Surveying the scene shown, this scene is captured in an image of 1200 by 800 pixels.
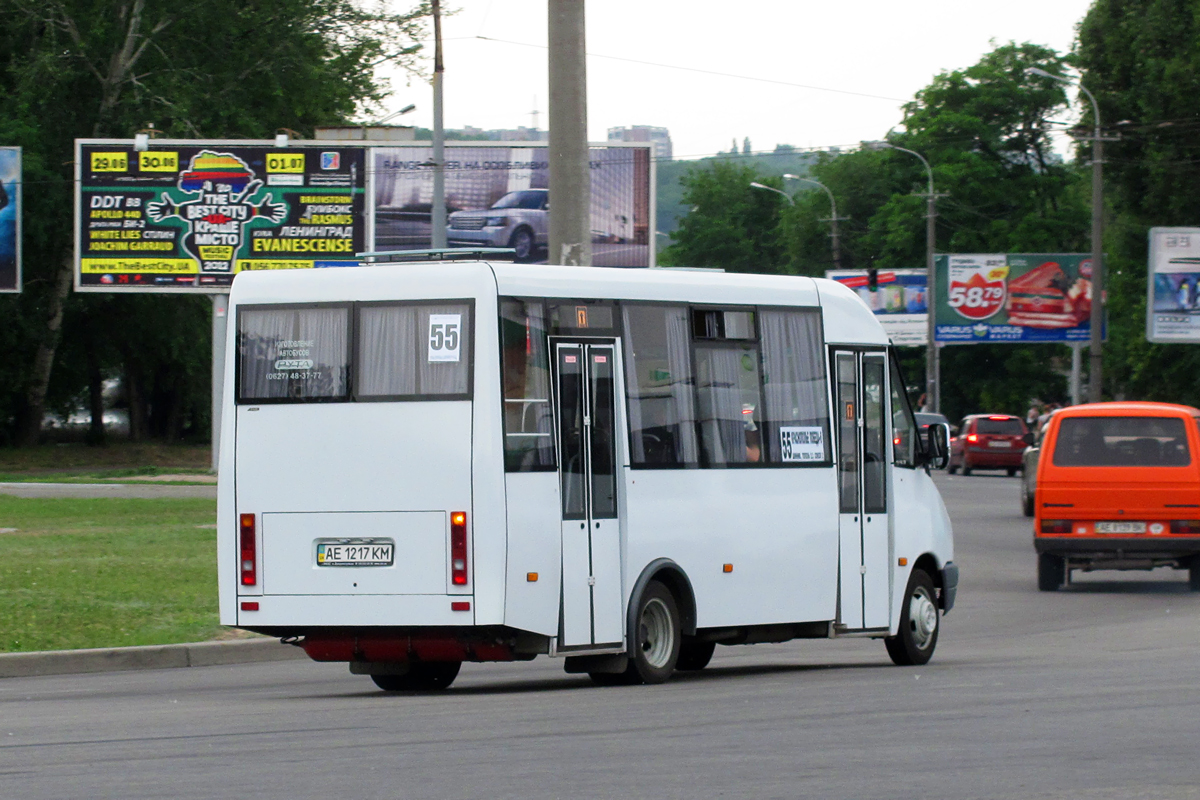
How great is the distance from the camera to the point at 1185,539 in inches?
795

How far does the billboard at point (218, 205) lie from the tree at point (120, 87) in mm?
8684

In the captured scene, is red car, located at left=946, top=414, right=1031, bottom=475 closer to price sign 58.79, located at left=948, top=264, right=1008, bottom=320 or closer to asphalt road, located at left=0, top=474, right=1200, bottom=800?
price sign 58.79, located at left=948, top=264, right=1008, bottom=320

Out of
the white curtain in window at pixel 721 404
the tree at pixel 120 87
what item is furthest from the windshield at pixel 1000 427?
the white curtain in window at pixel 721 404

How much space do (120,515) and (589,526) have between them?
19262 mm

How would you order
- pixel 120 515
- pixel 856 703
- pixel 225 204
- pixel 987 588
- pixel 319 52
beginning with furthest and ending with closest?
pixel 319 52, pixel 225 204, pixel 120 515, pixel 987 588, pixel 856 703

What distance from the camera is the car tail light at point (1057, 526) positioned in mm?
20547

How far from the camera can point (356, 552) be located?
11305 millimetres

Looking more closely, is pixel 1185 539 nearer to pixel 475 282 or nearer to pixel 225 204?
pixel 475 282

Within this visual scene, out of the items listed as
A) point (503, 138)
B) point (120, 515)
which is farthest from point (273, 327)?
point (503, 138)

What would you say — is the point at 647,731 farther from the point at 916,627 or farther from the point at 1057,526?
the point at 1057,526

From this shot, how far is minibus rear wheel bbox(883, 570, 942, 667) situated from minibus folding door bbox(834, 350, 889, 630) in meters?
0.23

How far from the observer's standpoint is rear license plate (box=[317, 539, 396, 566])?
11215mm

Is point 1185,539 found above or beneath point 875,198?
beneath

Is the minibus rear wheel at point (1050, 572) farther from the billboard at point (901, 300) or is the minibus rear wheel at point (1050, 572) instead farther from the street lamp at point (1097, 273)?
the billboard at point (901, 300)
